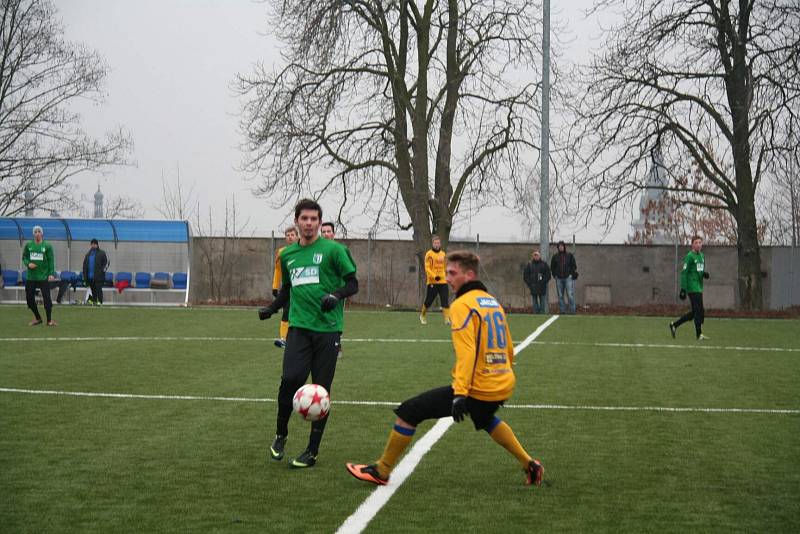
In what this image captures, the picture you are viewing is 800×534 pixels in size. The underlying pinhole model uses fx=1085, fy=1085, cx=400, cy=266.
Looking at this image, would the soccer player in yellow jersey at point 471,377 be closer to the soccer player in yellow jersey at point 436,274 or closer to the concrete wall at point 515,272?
the soccer player in yellow jersey at point 436,274

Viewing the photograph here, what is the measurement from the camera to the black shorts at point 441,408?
6.92 meters

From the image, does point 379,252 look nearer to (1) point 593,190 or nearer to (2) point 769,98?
(1) point 593,190

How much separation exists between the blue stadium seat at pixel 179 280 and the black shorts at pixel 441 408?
3015cm

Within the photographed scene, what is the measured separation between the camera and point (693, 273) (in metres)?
20.5

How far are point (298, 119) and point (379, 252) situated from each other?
716 cm

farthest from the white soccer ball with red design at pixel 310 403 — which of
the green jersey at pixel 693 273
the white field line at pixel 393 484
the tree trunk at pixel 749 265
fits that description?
the tree trunk at pixel 749 265

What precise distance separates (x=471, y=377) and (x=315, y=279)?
2.05m

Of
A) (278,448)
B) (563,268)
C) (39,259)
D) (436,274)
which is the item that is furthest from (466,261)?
(563,268)

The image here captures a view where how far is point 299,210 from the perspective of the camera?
26.9 feet

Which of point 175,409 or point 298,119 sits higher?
point 298,119

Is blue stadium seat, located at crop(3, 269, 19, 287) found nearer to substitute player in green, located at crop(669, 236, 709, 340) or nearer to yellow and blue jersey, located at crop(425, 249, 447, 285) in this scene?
yellow and blue jersey, located at crop(425, 249, 447, 285)

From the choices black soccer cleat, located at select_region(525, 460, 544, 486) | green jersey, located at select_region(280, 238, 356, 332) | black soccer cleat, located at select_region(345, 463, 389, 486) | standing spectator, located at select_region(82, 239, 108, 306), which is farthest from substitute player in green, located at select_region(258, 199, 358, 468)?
standing spectator, located at select_region(82, 239, 108, 306)

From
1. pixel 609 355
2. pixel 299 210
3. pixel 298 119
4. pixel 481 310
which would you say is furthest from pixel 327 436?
pixel 298 119

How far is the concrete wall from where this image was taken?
38688mm
